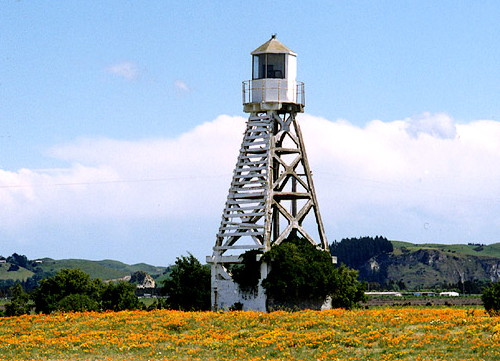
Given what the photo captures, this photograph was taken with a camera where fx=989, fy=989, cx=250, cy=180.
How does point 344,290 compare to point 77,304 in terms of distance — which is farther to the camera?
point 77,304

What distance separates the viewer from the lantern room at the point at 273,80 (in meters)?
66.8

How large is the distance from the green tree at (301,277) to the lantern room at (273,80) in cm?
932

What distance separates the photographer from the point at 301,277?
→ 2468 inches

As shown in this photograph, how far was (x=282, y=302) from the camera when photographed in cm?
6331

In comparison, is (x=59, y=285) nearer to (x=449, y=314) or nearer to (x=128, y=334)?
(x=128, y=334)

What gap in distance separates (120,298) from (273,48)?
79.9ft

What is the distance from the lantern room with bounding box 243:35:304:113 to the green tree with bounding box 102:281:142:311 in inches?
779

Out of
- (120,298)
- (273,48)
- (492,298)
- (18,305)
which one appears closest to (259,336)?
(492,298)

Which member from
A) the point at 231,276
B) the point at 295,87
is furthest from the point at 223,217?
the point at 295,87

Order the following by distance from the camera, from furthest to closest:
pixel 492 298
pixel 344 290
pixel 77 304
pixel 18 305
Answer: pixel 18 305, pixel 77 304, pixel 344 290, pixel 492 298

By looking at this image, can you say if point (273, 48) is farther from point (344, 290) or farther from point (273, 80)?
point (344, 290)

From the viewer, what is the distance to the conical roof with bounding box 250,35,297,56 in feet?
219

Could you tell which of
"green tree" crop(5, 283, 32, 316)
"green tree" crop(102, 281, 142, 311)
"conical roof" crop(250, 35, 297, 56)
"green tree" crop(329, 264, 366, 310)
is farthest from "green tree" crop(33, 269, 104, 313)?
"conical roof" crop(250, 35, 297, 56)

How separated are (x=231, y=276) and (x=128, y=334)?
16.2 metres
